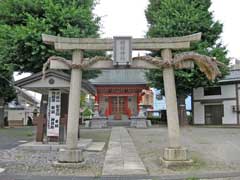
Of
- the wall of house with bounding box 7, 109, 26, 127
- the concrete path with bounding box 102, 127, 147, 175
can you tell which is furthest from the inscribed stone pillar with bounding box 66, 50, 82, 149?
the wall of house with bounding box 7, 109, 26, 127

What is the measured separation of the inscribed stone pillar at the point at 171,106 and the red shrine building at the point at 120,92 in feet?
76.8

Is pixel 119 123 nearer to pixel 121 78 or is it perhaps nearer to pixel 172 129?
pixel 121 78

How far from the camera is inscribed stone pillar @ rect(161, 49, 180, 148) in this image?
847cm

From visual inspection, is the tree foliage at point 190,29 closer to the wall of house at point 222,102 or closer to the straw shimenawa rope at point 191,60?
the wall of house at point 222,102

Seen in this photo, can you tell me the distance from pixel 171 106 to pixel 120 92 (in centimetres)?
2505

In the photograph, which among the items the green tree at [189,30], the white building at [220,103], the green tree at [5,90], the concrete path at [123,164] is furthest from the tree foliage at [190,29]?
the concrete path at [123,164]

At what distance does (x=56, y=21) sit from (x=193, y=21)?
1156cm

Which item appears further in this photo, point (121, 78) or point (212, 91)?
point (121, 78)

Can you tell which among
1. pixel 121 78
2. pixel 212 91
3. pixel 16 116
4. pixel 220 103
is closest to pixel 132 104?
pixel 121 78

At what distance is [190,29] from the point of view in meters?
23.4

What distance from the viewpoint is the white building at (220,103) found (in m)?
27.5

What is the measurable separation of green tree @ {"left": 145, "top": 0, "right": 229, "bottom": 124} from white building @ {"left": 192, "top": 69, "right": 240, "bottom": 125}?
4335 mm

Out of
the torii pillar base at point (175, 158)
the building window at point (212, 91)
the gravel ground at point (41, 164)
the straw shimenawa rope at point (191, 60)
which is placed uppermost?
the building window at point (212, 91)

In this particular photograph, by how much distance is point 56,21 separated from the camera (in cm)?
1533
